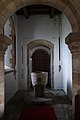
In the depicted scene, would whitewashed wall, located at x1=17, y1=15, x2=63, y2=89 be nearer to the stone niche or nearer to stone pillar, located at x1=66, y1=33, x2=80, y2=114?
the stone niche

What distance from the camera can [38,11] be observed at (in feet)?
32.7

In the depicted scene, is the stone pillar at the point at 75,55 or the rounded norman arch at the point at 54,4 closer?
the stone pillar at the point at 75,55

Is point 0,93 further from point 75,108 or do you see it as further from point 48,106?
point 48,106

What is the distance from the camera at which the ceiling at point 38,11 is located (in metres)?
9.20

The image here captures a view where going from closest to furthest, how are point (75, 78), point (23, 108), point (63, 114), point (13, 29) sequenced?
point (75, 78) < point (63, 114) < point (23, 108) < point (13, 29)

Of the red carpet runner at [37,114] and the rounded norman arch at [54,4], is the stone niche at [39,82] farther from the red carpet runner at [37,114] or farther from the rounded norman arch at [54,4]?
the rounded norman arch at [54,4]

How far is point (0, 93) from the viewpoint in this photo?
433cm

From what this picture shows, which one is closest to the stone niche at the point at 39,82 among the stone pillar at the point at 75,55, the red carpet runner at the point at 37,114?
the red carpet runner at the point at 37,114

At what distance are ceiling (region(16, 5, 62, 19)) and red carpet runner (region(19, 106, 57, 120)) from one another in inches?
179

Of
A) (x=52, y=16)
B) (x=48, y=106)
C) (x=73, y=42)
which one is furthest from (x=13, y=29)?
(x=73, y=42)

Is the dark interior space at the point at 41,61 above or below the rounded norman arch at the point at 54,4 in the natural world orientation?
below

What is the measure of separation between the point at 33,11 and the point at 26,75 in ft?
9.79

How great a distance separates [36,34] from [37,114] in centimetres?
549

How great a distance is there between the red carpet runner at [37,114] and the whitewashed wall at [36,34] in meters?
4.20
